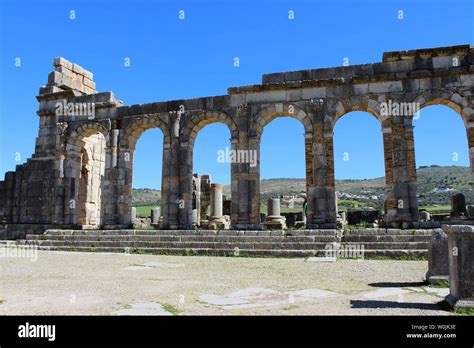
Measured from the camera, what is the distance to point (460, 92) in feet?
44.2

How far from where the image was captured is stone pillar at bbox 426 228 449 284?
6.20 metres

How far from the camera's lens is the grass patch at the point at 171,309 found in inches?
168

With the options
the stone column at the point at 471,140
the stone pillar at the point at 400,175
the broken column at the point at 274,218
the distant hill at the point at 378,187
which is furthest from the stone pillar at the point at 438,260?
the distant hill at the point at 378,187

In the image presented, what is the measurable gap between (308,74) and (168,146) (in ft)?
20.8

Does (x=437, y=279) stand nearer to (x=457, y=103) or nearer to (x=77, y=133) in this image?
(x=457, y=103)

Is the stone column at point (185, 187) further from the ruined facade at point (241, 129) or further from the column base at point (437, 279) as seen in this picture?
the column base at point (437, 279)

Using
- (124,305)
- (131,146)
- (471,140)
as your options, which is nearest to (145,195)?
(131,146)

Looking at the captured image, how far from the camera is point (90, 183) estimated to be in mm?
20250

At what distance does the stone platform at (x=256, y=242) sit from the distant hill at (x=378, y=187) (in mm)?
52403

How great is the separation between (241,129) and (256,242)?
199 inches

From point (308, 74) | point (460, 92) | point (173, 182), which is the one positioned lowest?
point (173, 182)
